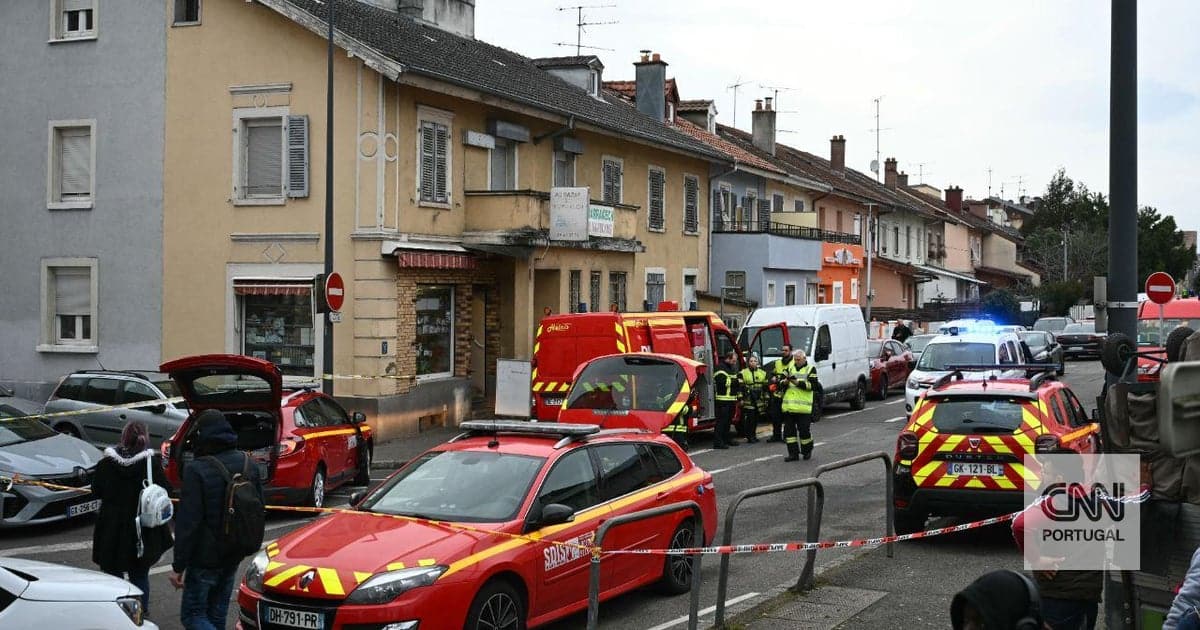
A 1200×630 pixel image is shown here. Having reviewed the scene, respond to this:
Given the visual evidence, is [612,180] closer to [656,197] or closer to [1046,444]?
[656,197]

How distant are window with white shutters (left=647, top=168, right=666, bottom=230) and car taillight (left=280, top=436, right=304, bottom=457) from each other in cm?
2094

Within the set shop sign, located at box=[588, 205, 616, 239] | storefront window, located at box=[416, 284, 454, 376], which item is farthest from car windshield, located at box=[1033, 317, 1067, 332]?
storefront window, located at box=[416, 284, 454, 376]

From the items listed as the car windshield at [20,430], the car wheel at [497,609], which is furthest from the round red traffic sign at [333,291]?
the car wheel at [497,609]

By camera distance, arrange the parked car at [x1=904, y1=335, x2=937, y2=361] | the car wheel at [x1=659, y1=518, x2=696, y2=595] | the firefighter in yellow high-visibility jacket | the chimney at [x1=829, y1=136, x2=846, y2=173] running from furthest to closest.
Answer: the chimney at [x1=829, y1=136, x2=846, y2=173], the parked car at [x1=904, y1=335, x2=937, y2=361], the firefighter in yellow high-visibility jacket, the car wheel at [x1=659, y1=518, x2=696, y2=595]

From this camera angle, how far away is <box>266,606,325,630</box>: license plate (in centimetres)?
764

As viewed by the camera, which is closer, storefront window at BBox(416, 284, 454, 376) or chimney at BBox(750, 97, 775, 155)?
storefront window at BBox(416, 284, 454, 376)

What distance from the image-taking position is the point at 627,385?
19.2 metres

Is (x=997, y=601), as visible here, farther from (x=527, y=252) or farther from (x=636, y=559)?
(x=527, y=252)

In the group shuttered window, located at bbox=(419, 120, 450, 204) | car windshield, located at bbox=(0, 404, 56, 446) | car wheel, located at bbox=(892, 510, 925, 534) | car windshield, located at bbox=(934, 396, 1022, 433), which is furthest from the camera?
shuttered window, located at bbox=(419, 120, 450, 204)

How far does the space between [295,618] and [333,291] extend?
1312cm

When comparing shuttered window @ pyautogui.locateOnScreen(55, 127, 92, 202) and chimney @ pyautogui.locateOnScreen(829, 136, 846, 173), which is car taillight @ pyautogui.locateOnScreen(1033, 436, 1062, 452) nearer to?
shuttered window @ pyautogui.locateOnScreen(55, 127, 92, 202)

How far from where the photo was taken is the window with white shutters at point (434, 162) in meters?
24.4

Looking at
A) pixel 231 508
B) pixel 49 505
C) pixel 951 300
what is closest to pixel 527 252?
pixel 49 505

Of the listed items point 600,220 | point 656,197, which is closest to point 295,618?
point 600,220
